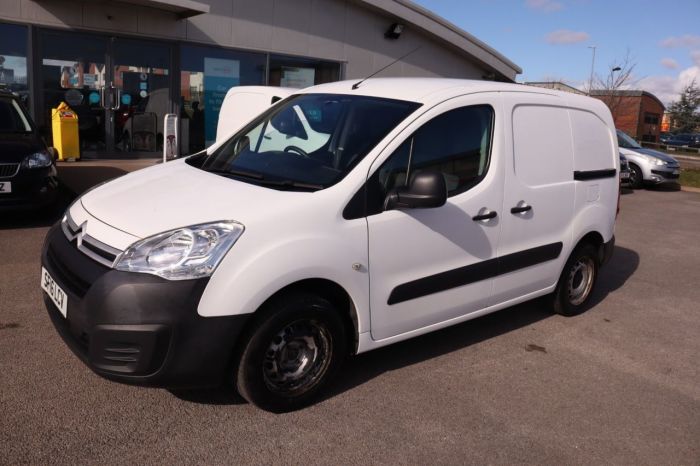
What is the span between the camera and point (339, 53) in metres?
15.6

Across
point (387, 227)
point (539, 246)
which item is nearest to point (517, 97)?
point (539, 246)

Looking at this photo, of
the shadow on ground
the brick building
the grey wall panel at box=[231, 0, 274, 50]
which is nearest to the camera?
the shadow on ground

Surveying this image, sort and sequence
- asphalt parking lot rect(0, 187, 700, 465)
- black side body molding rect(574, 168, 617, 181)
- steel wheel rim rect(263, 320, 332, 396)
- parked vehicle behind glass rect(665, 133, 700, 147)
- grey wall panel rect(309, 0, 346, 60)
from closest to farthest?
1. asphalt parking lot rect(0, 187, 700, 465)
2. steel wheel rim rect(263, 320, 332, 396)
3. black side body molding rect(574, 168, 617, 181)
4. grey wall panel rect(309, 0, 346, 60)
5. parked vehicle behind glass rect(665, 133, 700, 147)

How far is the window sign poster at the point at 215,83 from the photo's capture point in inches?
539

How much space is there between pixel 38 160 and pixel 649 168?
1406 centimetres

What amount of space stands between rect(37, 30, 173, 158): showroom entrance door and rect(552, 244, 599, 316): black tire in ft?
33.3

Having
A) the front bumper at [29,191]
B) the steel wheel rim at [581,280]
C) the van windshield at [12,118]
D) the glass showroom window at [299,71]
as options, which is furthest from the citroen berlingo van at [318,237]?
the glass showroom window at [299,71]

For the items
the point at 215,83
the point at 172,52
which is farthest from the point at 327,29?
the point at 172,52

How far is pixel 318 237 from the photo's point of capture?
3156 millimetres

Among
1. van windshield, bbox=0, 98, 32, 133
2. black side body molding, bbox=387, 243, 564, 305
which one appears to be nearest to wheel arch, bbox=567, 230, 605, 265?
black side body molding, bbox=387, 243, 564, 305

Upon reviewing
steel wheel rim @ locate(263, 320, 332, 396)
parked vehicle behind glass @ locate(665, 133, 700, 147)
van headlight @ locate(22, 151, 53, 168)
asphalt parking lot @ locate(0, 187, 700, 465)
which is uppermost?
parked vehicle behind glass @ locate(665, 133, 700, 147)

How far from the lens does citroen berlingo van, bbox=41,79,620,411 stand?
2.87 metres

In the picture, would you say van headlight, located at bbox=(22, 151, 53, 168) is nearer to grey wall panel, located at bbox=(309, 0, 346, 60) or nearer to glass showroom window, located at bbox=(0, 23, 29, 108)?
glass showroom window, located at bbox=(0, 23, 29, 108)

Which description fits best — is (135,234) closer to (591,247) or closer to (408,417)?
(408,417)
